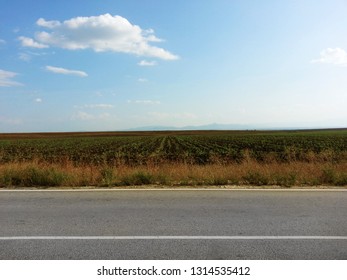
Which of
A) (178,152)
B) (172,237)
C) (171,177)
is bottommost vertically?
(178,152)

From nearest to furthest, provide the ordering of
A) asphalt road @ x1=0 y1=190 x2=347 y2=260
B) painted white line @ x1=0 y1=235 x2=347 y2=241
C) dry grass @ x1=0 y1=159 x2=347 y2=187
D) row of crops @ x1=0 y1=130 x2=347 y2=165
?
asphalt road @ x1=0 y1=190 x2=347 y2=260
painted white line @ x1=0 y1=235 x2=347 y2=241
dry grass @ x1=0 y1=159 x2=347 y2=187
row of crops @ x1=0 y1=130 x2=347 y2=165

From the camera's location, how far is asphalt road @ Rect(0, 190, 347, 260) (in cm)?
437

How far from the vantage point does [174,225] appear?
5.51 m

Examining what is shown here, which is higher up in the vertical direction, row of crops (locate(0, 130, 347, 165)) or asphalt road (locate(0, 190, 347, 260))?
asphalt road (locate(0, 190, 347, 260))

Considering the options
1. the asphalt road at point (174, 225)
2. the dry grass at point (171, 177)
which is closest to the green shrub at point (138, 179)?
the dry grass at point (171, 177)

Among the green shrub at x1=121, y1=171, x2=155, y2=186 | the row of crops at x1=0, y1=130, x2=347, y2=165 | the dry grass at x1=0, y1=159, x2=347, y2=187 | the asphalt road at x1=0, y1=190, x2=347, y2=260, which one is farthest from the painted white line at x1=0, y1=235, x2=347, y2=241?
the row of crops at x1=0, y1=130, x2=347, y2=165

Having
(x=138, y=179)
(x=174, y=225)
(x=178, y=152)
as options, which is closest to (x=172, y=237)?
(x=174, y=225)

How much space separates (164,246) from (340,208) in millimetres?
4137

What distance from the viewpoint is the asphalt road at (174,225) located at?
437 cm

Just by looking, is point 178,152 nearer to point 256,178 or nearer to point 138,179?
point 256,178

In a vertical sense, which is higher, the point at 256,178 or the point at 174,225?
the point at 256,178

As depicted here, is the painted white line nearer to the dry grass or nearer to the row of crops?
the dry grass

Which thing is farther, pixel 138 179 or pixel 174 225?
pixel 138 179

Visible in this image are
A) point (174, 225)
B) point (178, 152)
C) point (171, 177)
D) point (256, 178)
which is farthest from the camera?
point (178, 152)
